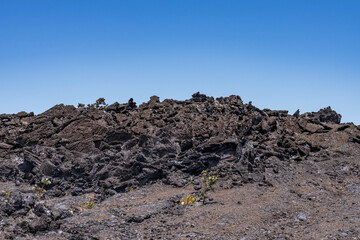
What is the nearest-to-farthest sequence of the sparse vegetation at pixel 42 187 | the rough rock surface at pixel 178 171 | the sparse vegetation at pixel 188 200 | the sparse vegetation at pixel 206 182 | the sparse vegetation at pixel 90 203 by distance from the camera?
1. the rough rock surface at pixel 178 171
2. the sparse vegetation at pixel 188 200
3. the sparse vegetation at pixel 206 182
4. the sparse vegetation at pixel 90 203
5. the sparse vegetation at pixel 42 187

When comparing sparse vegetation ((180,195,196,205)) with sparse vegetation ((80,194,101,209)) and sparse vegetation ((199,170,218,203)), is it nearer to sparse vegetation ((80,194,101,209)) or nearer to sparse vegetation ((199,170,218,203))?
sparse vegetation ((199,170,218,203))

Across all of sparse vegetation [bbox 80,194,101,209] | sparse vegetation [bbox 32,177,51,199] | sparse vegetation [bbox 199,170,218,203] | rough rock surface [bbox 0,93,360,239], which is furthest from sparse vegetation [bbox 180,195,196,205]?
sparse vegetation [bbox 32,177,51,199]

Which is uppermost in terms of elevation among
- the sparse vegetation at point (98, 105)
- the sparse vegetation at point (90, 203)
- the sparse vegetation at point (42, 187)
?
the sparse vegetation at point (98, 105)

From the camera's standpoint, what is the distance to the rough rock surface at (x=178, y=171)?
2061cm

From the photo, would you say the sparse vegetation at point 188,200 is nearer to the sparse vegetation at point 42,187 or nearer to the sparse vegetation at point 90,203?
the sparse vegetation at point 90,203

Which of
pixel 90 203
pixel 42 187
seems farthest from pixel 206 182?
pixel 42 187

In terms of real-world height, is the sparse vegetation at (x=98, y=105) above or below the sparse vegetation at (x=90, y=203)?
above

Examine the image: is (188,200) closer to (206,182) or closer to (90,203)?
(206,182)

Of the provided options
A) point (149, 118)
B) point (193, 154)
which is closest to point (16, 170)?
point (149, 118)

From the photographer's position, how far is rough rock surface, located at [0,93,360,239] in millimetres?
20609

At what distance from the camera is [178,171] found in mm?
26922

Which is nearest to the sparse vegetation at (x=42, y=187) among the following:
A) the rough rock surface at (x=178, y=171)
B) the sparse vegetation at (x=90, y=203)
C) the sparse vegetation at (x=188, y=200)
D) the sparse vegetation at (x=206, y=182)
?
the rough rock surface at (x=178, y=171)

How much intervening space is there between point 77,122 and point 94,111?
2182mm

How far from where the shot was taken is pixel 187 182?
26000 mm
